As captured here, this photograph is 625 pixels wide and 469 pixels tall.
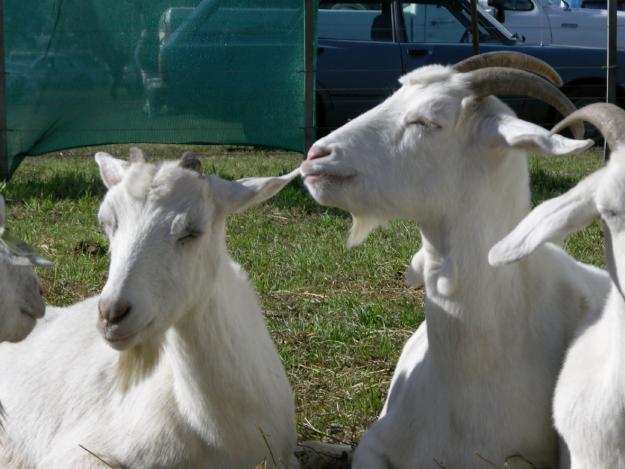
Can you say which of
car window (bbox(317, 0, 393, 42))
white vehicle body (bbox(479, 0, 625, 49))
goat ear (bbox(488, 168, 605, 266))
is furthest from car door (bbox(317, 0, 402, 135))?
goat ear (bbox(488, 168, 605, 266))

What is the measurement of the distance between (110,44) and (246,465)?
6104mm

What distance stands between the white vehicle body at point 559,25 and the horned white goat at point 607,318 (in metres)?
12.1

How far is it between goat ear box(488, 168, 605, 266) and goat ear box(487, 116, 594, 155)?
20 cm

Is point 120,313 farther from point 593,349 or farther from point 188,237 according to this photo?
point 593,349

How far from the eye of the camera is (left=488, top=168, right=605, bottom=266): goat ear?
10.1ft

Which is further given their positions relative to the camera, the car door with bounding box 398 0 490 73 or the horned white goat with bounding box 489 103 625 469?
the car door with bounding box 398 0 490 73

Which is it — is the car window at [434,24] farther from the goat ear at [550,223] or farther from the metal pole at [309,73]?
the goat ear at [550,223]

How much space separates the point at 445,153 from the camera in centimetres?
374

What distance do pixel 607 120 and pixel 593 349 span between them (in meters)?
0.74

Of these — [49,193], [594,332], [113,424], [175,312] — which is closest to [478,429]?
[594,332]

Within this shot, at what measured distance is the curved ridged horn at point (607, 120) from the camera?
324cm

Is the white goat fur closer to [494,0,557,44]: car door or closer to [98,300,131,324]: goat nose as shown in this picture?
[98,300,131,324]: goat nose

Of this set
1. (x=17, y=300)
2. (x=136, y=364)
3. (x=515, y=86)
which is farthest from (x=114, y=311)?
(x=515, y=86)

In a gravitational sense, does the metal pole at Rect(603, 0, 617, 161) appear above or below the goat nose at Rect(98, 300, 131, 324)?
below
